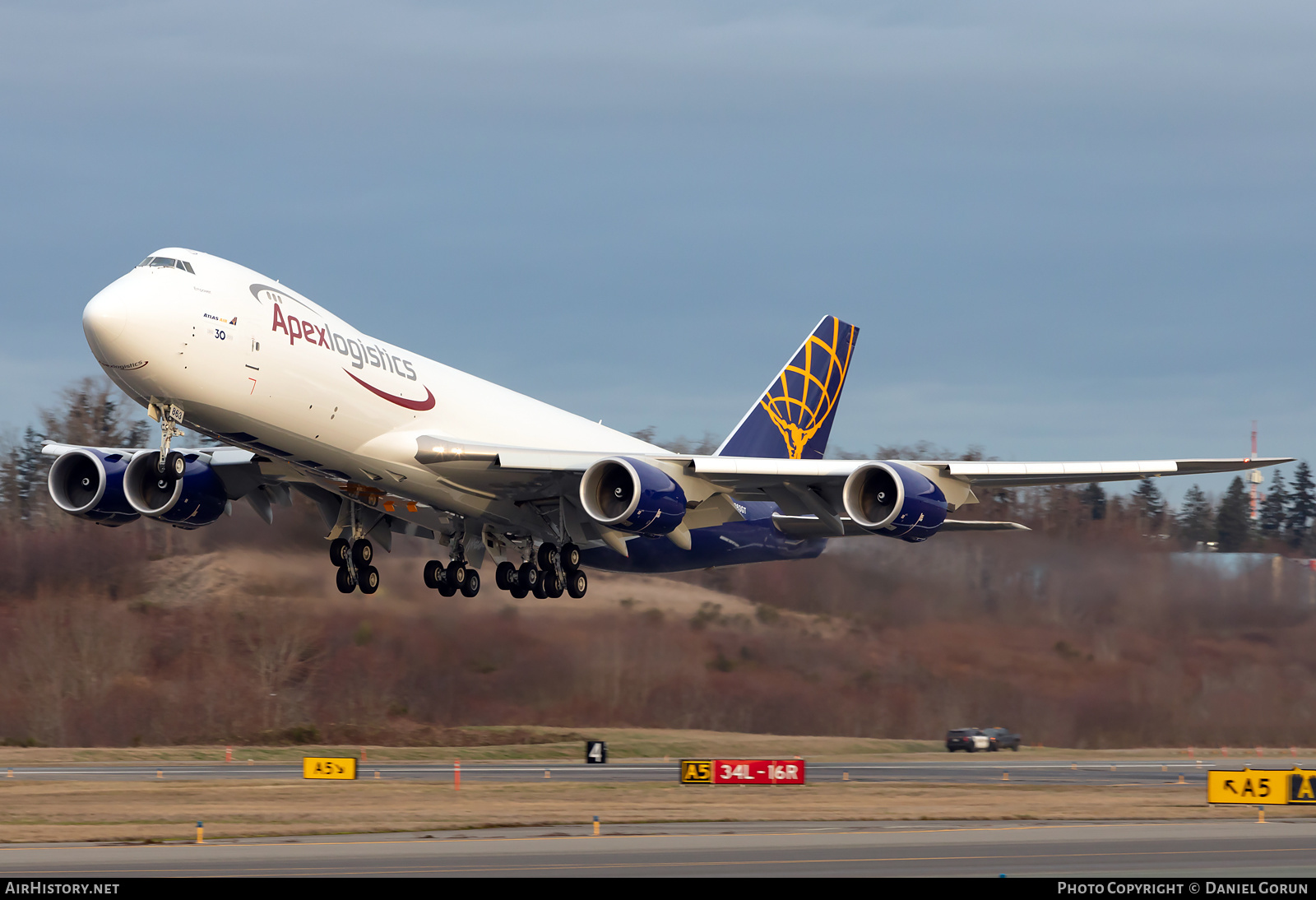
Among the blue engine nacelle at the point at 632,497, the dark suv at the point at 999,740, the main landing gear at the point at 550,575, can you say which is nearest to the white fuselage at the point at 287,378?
the main landing gear at the point at 550,575

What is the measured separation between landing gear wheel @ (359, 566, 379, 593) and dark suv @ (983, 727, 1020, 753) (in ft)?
102

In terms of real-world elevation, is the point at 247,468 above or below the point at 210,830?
above

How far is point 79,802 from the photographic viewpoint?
117 ft

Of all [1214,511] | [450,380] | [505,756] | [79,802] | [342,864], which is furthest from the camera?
[1214,511]

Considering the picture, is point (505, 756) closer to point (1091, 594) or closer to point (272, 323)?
point (1091, 594)

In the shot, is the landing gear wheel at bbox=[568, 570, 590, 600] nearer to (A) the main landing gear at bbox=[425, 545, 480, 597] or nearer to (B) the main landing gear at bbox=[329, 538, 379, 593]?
(A) the main landing gear at bbox=[425, 545, 480, 597]

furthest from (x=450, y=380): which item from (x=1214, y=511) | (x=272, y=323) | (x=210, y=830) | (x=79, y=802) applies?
(x=1214, y=511)

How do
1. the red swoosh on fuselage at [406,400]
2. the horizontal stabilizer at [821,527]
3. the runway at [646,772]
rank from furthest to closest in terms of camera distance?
1. the runway at [646,772]
2. the horizontal stabilizer at [821,527]
3. the red swoosh on fuselage at [406,400]

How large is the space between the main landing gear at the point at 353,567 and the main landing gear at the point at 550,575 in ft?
11.8

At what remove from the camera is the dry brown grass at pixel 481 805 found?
31.2m

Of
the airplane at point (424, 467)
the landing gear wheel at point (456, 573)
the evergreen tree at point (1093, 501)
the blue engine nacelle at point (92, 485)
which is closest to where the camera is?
the airplane at point (424, 467)

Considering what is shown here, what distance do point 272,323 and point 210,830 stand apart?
11.0 metres

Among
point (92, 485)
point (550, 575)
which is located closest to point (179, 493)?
point (92, 485)

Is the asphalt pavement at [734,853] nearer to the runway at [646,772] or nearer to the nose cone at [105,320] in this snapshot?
the nose cone at [105,320]
